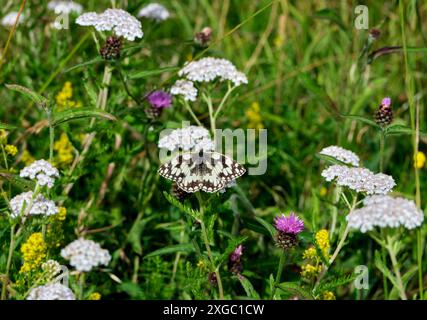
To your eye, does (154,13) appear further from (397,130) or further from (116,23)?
(397,130)

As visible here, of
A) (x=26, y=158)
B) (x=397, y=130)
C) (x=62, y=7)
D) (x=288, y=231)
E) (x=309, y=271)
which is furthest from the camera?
(x=62, y=7)

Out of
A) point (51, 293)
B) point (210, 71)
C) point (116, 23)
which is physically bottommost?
point (51, 293)

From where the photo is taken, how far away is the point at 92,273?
8.52 feet

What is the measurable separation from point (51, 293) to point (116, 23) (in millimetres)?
1108

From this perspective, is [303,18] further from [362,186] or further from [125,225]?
[362,186]

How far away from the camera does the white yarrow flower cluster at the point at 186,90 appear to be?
2.73 metres

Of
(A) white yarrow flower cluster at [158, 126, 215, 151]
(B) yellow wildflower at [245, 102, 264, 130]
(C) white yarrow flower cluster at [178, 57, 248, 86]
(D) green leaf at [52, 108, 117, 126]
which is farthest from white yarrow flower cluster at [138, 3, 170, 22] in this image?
(D) green leaf at [52, 108, 117, 126]

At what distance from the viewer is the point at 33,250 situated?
2137 millimetres

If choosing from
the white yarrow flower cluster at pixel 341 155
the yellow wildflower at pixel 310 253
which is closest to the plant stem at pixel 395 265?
the yellow wildflower at pixel 310 253

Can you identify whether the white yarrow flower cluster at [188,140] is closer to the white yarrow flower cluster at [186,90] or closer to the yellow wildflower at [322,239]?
the white yarrow flower cluster at [186,90]

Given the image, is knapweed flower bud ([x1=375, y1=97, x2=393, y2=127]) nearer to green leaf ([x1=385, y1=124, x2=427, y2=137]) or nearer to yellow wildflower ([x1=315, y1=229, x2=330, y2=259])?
green leaf ([x1=385, y1=124, x2=427, y2=137])

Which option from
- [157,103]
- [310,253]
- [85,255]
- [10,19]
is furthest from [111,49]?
[10,19]

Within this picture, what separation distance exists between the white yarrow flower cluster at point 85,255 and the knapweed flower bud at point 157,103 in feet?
Result: 2.65

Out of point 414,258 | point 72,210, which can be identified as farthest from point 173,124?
point 414,258
